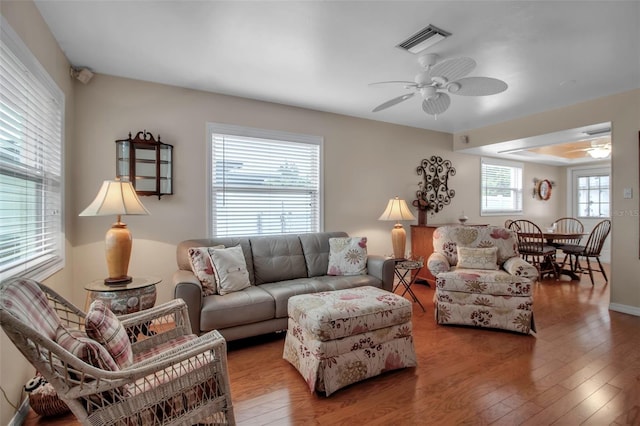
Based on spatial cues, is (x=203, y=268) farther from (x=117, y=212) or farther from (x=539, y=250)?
(x=539, y=250)

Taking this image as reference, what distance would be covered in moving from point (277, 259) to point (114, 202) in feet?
5.12

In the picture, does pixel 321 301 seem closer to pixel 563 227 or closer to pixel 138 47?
pixel 138 47

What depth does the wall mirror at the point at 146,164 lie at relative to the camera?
10.3 feet

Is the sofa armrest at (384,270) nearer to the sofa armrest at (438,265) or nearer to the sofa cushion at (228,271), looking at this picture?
the sofa armrest at (438,265)

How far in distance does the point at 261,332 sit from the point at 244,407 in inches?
32.8

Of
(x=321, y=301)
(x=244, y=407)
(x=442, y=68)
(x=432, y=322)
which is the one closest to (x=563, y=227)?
(x=432, y=322)

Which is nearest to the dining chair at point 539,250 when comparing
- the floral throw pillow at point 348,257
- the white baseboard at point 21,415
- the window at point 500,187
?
the window at point 500,187

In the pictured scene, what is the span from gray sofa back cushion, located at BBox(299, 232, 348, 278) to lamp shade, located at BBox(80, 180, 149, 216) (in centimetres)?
168

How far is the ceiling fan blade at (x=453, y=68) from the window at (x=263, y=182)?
202cm

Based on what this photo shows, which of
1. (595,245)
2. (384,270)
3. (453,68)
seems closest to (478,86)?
(453,68)

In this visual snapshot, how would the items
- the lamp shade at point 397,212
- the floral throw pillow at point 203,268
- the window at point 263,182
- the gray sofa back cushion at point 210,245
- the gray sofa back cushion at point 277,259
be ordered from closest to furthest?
the floral throw pillow at point 203,268 < the gray sofa back cushion at point 210,245 < the gray sofa back cushion at point 277,259 < the window at point 263,182 < the lamp shade at point 397,212

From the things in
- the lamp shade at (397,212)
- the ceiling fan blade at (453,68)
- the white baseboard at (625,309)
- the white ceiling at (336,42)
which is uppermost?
the white ceiling at (336,42)

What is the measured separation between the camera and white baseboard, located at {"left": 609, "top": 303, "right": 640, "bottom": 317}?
138 inches

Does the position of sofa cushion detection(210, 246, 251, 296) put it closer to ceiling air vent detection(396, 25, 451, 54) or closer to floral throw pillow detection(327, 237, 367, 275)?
floral throw pillow detection(327, 237, 367, 275)
